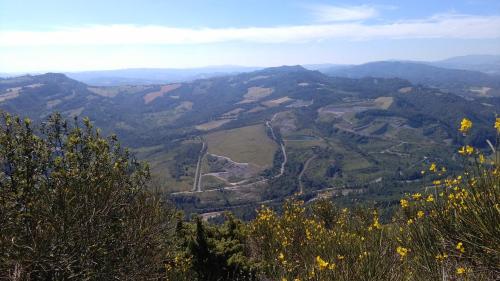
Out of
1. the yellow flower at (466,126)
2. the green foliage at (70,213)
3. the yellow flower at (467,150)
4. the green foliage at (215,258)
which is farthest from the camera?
the green foliage at (215,258)

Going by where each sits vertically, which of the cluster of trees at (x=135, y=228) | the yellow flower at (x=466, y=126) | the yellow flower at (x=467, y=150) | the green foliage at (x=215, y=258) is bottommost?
the green foliage at (x=215, y=258)

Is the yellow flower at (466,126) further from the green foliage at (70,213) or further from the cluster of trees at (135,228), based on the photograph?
the green foliage at (70,213)

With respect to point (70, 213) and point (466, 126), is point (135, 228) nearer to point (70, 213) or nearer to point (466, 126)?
point (70, 213)

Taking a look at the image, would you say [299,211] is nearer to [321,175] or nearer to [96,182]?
[96,182]

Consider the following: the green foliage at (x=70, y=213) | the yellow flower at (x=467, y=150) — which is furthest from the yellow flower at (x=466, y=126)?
the green foliage at (x=70, y=213)

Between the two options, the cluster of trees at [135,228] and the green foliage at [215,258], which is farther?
the green foliage at [215,258]

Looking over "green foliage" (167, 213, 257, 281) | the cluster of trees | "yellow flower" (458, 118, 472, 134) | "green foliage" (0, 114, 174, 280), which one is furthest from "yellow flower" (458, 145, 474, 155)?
"green foliage" (167, 213, 257, 281)

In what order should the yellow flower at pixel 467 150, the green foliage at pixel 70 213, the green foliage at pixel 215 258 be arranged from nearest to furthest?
the yellow flower at pixel 467 150 → the green foliage at pixel 70 213 → the green foliage at pixel 215 258

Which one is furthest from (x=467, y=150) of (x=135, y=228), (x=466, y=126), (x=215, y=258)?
(x=215, y=258)
